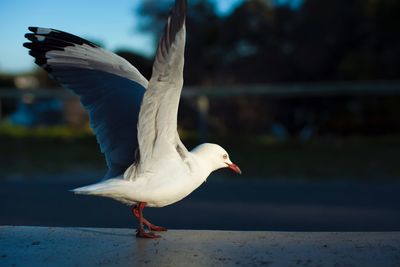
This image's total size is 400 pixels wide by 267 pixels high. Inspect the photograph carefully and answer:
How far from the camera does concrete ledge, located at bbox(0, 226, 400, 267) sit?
312 cm

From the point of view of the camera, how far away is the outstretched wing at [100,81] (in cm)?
398

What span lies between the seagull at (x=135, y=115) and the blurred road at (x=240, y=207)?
105 inches

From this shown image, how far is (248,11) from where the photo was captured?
56.3 ft

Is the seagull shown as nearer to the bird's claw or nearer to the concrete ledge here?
the bird's claw

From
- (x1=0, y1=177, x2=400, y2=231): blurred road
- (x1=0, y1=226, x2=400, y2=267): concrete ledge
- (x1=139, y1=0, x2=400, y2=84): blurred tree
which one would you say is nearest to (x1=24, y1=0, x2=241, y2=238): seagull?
(x1=0, y1=226, x2=400, y2=267): concrete ledge

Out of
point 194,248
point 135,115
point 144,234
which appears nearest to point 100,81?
point 135,115

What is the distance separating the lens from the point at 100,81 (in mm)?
4086

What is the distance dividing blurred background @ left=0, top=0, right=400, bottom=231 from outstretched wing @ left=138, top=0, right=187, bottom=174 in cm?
416

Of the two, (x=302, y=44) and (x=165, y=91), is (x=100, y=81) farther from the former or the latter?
(x=302, y=44)

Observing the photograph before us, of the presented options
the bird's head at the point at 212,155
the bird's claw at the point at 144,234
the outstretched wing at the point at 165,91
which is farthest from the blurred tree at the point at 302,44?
the outstretched wing at the point at 165,91

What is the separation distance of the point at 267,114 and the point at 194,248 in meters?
12.1

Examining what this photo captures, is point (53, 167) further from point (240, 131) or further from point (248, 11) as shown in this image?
point (248, 11)

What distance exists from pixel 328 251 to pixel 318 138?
38.0 feet

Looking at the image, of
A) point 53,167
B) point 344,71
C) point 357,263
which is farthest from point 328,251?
point 344,71
